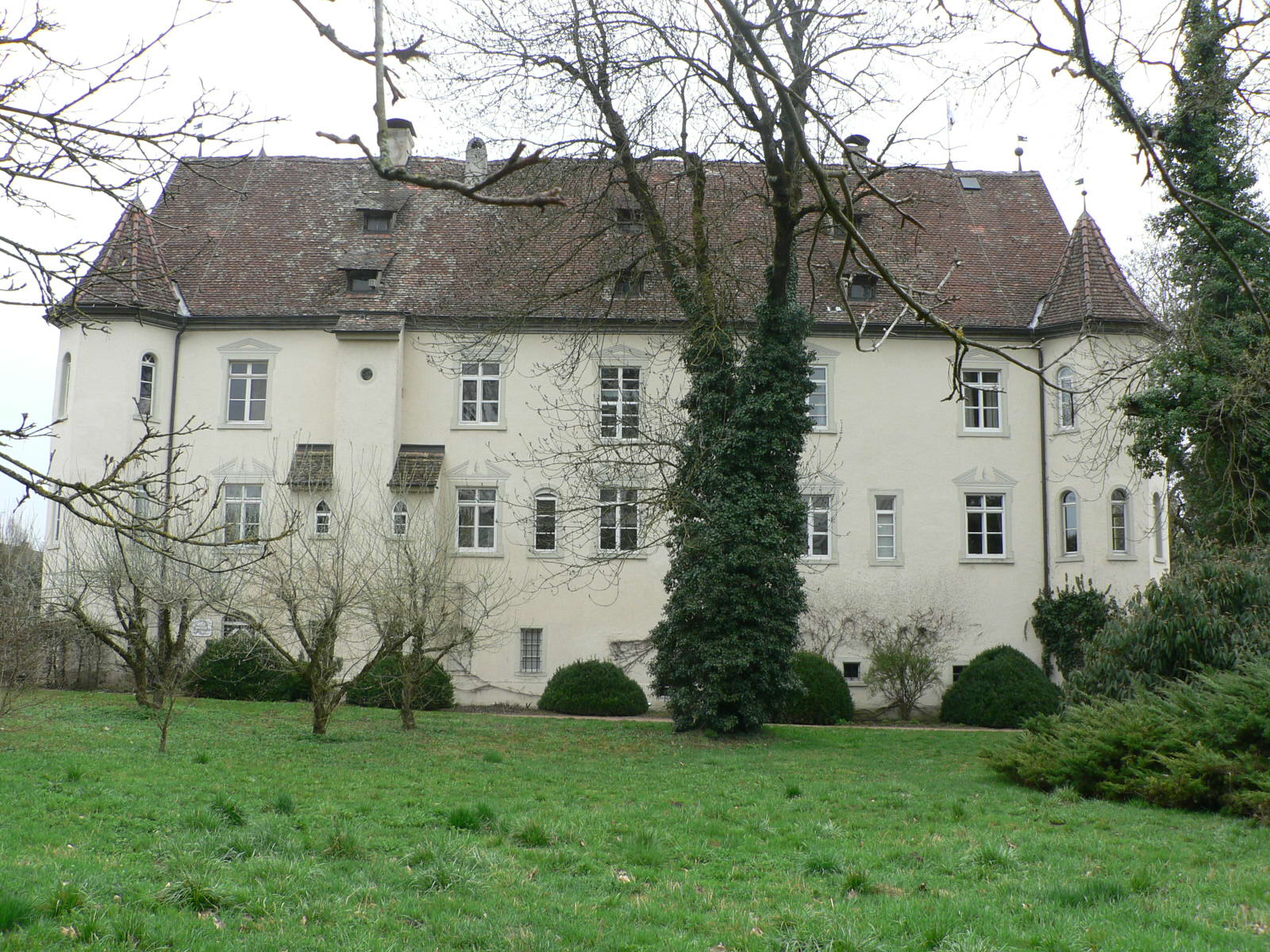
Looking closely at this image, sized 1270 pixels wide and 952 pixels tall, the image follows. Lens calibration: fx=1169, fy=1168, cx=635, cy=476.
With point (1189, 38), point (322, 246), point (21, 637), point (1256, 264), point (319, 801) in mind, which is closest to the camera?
point (1189, 38)

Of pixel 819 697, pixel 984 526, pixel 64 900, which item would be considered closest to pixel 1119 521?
pixel 984 526

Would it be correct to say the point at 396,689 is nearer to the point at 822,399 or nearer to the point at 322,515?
the point at 322,515

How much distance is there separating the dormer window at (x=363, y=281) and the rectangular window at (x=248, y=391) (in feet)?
9.14

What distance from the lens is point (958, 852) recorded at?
320 inches

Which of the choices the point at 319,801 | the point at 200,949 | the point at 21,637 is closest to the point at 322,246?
the point at 21,637

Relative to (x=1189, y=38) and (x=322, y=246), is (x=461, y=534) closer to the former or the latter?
(x=322, y=246)

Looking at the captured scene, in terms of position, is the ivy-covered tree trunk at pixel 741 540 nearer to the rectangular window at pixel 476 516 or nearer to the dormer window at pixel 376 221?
the rectangular window at pixel 476 516

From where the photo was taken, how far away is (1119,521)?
2692 cm

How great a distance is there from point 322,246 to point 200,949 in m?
25.6

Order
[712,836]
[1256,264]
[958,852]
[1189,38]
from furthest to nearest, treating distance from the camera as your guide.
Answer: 1. [1256,264]
2. [712,836]
3. [958,852]
4. [1189,38]

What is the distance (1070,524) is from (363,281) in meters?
17.7

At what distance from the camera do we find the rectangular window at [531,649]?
88.3 ft

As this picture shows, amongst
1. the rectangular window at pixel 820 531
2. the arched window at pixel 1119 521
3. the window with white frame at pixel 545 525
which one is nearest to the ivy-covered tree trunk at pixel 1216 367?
the arched window at pixel 1119 521

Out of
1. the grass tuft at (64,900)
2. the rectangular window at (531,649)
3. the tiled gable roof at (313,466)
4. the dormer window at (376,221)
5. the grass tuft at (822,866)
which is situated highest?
the dormer window at (376,221)
